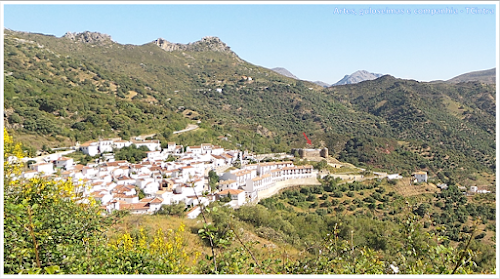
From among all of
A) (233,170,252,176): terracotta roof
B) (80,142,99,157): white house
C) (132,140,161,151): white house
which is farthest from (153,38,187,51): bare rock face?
(233,170,252,176): terracotta roof

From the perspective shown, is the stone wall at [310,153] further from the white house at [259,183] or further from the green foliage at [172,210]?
the green foliage at [172,210]

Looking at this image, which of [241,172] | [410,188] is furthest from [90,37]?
[410,188]

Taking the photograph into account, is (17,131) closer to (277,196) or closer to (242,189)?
(242,189)

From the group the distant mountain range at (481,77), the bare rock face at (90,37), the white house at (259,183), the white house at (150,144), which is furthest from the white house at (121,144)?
the distant mountain range at (481,77)

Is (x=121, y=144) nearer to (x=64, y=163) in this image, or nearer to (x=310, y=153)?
(x=64, y=163)

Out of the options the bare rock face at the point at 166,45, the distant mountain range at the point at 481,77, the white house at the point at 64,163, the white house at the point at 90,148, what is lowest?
the white house at the point at 64,163

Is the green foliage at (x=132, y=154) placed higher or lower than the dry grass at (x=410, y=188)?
higher
